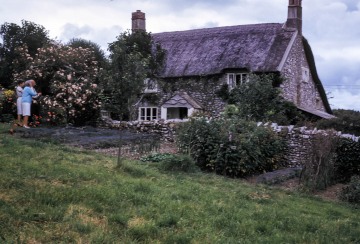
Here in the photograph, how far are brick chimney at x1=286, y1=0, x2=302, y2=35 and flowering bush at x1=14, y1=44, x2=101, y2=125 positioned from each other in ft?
47.1

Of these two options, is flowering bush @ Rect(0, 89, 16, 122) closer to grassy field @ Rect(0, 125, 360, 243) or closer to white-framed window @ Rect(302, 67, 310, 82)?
grassy field @ Rect(0, 125, 360, 243)

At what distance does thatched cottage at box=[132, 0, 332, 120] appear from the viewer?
2892 centimetres

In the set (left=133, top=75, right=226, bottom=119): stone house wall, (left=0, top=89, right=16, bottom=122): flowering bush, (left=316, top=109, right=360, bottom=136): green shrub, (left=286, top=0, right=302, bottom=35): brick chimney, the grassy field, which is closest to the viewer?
the grassy field

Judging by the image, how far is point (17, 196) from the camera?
6.49m

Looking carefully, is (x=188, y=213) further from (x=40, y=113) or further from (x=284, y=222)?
(x=40, y=113)

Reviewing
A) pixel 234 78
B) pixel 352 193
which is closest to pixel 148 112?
pixel 234 78

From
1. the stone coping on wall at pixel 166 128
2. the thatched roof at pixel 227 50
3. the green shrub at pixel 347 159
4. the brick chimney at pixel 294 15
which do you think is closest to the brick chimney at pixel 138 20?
the thatched roof at pixel 227 50

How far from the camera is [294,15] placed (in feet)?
101

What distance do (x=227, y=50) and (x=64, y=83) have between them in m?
12.3

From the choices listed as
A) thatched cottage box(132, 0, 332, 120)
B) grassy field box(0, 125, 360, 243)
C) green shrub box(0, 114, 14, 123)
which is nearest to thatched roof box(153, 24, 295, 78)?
thatched cottage box(132, 0, 332, 120)

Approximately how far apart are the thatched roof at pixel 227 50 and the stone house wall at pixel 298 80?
4.31 feet

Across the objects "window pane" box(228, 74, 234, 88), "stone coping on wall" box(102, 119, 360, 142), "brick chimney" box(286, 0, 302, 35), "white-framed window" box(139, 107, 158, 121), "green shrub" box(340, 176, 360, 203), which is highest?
"brick chimney" box(286, 0, 302, 35)

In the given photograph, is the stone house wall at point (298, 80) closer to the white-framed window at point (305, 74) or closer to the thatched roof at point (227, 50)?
→ the white-framed window at point (305, 74)

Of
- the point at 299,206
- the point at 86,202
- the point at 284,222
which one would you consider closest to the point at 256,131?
the point at 299,206
